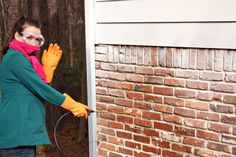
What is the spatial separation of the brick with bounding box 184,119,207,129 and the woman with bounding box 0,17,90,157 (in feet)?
3.21

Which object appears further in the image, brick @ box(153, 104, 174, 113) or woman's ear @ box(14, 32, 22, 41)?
brick @ box(153, 104, 174, 113)

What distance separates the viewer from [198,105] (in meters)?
3.55

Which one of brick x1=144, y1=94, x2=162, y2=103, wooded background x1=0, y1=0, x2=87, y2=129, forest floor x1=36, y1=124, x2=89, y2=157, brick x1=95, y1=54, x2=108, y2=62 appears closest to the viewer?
brick x1=144, y1=94, x2=162, y2=103

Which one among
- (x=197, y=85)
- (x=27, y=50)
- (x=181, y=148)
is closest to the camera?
(x=27, y=50)

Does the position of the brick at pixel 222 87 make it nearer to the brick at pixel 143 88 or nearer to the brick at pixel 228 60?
the brick at pixel 228 60

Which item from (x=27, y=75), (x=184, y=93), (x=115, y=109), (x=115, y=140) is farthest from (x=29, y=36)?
(x=115, y=140)

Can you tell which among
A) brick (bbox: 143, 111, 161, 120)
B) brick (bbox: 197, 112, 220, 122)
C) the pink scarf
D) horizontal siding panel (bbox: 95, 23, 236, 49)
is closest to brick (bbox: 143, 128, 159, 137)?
brick (bbox: 143, 111, 161, 120)

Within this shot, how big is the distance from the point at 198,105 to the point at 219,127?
10.4 inches

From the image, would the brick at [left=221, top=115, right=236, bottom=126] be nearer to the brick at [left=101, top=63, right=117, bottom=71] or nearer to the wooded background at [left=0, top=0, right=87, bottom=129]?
the brick at [left=101, top=63, right=117, bottom=71]

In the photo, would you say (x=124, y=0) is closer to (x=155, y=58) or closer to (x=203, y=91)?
(x=155, y=58)

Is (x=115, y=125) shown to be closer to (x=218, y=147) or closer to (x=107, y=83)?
(x=107, y=83)

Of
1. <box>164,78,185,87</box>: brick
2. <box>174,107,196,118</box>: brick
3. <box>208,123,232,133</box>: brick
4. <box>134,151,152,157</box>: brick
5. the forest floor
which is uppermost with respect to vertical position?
<box>164,78,185,87</box>: brick

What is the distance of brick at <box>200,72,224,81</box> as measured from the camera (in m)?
3.36

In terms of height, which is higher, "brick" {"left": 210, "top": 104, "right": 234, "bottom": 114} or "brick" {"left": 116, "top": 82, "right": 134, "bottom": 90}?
"brick" {"left": 116, "top": 82, "right": 134, "bottom": 90}
